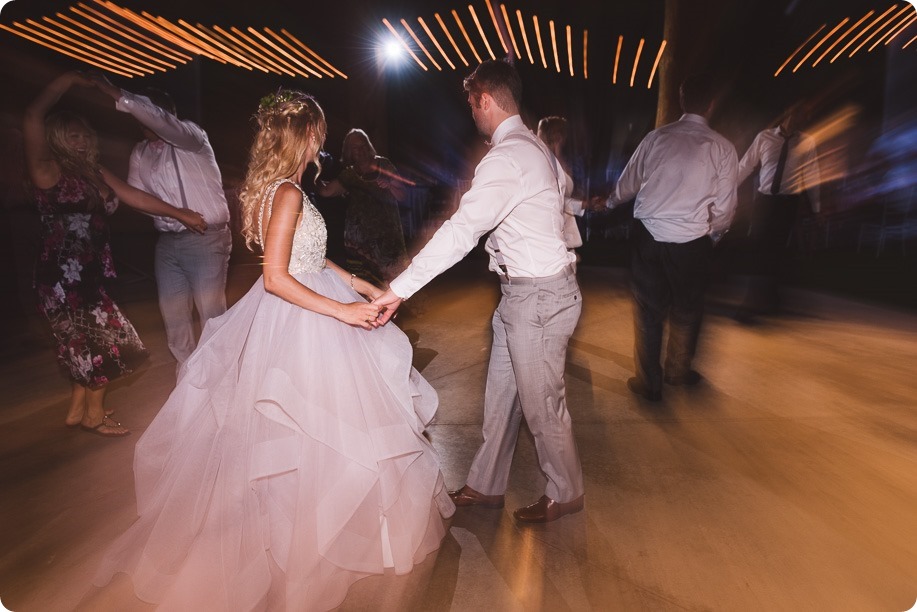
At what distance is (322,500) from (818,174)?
6004 mm

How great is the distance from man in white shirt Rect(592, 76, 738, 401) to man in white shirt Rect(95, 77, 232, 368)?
9.92 feet

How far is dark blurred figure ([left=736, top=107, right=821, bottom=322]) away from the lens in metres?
5.31

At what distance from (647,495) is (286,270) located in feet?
7.16

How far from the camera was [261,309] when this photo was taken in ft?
7.59

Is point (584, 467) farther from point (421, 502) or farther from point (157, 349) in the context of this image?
point (157, 349)

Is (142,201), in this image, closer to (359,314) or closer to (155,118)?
(155,118)

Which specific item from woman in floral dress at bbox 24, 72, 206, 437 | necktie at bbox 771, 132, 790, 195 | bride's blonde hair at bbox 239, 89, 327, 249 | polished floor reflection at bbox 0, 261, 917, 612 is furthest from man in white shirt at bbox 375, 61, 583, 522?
necktie at bbox 771, 132, 790, 195

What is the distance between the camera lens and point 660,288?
13.1 feet

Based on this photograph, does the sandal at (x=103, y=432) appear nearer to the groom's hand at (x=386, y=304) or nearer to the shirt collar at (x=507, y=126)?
the groom's hand at (x=386, y=304)

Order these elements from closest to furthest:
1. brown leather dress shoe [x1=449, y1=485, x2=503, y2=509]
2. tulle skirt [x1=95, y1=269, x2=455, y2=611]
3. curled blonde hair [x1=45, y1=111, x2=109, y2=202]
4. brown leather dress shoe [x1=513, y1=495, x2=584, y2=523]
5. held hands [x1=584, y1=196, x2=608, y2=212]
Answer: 1. tulle skirt [x1=95, y1=269, x2=455, y2=611]
2. brown leather dress shoe [x1=513, y1=495, x2=584, y2=523]
3. brown leather dress shoe [x1=449, y1=485, x2=503, y2=509]
4. curled blonde hair [x1=45, y1=111, x2=109, y2=202]
5. held hands [x1=584, y1=196, x2=608, y2=212]

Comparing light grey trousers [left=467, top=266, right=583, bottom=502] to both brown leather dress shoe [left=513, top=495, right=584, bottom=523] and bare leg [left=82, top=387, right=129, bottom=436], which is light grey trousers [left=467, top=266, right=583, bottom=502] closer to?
brown leather dress shoe [left=513, top=495, right=584, bottom=523]

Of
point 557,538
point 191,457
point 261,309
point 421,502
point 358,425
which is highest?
point 261,309

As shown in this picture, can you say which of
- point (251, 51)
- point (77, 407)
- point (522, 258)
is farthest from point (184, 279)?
point (251, 51)

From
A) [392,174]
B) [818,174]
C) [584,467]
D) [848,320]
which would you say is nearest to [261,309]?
[584,467]
